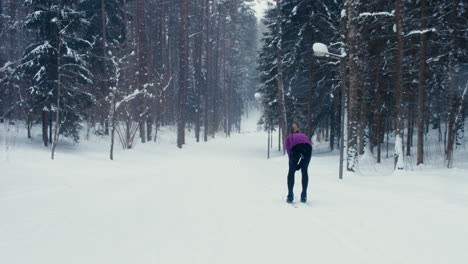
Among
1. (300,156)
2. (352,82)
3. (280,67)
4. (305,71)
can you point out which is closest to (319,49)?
(352,82)

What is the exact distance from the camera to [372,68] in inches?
670

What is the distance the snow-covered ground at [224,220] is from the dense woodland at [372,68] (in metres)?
4.11

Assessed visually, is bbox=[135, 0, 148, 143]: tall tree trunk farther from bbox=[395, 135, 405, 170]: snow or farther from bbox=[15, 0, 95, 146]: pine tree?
bbox=[395, 135, 405, 170]: snow

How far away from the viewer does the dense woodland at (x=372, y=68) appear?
13.0 meters

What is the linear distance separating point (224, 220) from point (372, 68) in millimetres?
14296

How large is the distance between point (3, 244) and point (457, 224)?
717 cm

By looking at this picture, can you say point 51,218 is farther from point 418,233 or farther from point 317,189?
point 317,189

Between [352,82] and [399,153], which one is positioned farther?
[352,82]

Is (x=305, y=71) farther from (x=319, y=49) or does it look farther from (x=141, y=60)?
(x=141, y=60)

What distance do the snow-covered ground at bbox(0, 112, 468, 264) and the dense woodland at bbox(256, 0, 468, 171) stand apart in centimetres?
411

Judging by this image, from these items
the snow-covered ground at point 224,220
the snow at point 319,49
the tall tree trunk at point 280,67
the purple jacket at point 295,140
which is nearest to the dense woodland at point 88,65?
the snow-covered ground at point 224,220

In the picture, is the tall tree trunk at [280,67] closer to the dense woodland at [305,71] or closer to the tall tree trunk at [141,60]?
the dense woodland at [305,71]

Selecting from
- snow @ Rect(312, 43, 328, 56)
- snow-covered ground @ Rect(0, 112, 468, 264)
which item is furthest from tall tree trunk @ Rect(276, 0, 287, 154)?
snow-covered ground @ Rect(0, 112, 468, 264)

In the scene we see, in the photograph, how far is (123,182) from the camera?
10602mm
